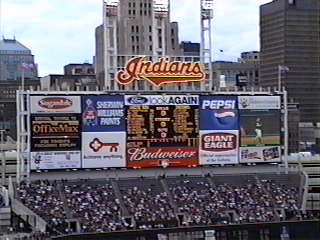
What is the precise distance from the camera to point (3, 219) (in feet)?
172

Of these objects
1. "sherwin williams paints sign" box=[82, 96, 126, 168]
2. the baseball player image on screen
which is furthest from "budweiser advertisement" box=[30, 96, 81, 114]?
the baseball player image on screen

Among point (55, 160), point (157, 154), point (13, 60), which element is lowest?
point (55, 160)

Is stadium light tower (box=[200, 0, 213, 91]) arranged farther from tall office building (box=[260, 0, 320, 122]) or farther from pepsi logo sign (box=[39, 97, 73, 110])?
tall office building (box=[260, 0, 320, 122])

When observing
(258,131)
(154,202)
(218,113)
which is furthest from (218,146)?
(154,202)

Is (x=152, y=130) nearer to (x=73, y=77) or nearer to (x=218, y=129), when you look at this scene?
(x=218, y=129)

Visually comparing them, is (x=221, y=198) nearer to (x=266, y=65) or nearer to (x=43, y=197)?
(x=43, y=197)

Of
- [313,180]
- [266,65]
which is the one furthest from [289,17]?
[313,180]

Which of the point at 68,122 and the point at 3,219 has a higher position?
the point at 68,122

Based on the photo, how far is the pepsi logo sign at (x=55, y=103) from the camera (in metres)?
52.4

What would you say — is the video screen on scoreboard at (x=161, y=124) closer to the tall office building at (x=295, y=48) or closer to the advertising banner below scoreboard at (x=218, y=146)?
the advertising banner below scoreboard at (x=218, y=146)

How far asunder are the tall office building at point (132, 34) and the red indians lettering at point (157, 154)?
4946 mm

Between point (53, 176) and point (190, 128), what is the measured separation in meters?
10.6

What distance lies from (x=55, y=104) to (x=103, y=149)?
4830 millimetres

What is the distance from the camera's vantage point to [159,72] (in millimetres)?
55438
